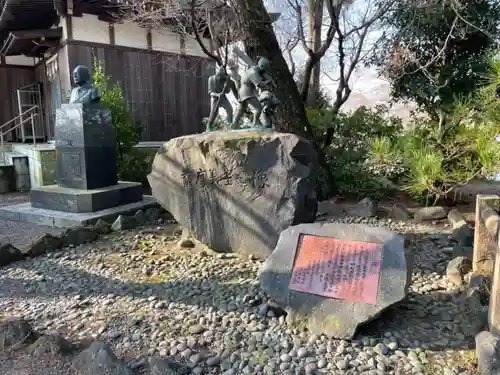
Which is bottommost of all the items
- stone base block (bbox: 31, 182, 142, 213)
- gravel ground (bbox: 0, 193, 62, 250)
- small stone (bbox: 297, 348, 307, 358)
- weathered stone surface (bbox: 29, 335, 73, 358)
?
gravel ground (bbox: 0, 193, 62, 250)

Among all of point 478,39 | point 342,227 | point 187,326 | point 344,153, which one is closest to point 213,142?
point 342,227

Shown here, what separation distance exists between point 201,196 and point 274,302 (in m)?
1.73

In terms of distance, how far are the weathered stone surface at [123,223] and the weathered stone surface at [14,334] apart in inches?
103

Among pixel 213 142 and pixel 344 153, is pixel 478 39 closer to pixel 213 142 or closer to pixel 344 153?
pixel 344 153

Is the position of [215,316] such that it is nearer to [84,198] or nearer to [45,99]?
[84,198]

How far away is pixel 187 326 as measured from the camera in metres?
2.71

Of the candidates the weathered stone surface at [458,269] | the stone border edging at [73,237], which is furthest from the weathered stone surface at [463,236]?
the stone border edging at [73,237]

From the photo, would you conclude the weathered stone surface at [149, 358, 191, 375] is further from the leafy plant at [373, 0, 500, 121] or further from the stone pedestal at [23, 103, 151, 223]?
the leafy plant at [373, 0, 500, 121]

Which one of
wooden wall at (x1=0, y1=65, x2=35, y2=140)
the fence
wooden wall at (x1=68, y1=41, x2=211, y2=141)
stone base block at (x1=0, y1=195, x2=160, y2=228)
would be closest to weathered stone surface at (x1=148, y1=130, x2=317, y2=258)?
the fence

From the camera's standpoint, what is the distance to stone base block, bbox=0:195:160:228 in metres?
5.48

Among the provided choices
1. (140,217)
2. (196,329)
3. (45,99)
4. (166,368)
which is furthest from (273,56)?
A: (45,99)

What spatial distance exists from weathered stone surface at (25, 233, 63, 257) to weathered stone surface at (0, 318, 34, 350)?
1929 millimetres

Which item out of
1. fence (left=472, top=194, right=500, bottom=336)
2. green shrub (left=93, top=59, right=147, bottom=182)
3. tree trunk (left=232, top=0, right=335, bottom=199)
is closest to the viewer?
fence (left=472, top=194, right=500, bottom=336)

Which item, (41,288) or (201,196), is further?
(201,196)
